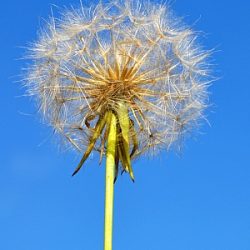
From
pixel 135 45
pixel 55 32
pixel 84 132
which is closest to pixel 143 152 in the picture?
pixel 84 132

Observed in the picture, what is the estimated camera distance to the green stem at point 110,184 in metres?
7.15

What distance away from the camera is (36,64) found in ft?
30.2

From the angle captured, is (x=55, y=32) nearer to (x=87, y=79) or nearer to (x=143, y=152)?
(x=87, y=79)

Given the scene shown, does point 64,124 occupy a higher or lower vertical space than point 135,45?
lower

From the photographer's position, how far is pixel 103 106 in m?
8.61

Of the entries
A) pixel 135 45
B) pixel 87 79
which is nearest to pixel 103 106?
pixel 87 79

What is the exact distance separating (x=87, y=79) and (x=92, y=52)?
40cm

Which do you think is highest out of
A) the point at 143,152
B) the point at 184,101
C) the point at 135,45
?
the point at 135,45

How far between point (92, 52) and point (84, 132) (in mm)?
1020

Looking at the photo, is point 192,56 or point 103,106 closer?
point 103,106

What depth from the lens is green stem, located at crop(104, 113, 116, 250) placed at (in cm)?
715

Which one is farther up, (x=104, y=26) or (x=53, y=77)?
(x=104, y=26)

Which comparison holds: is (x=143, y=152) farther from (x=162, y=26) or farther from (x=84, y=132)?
(x=162, y=26)

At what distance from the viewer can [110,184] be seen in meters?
7.53
